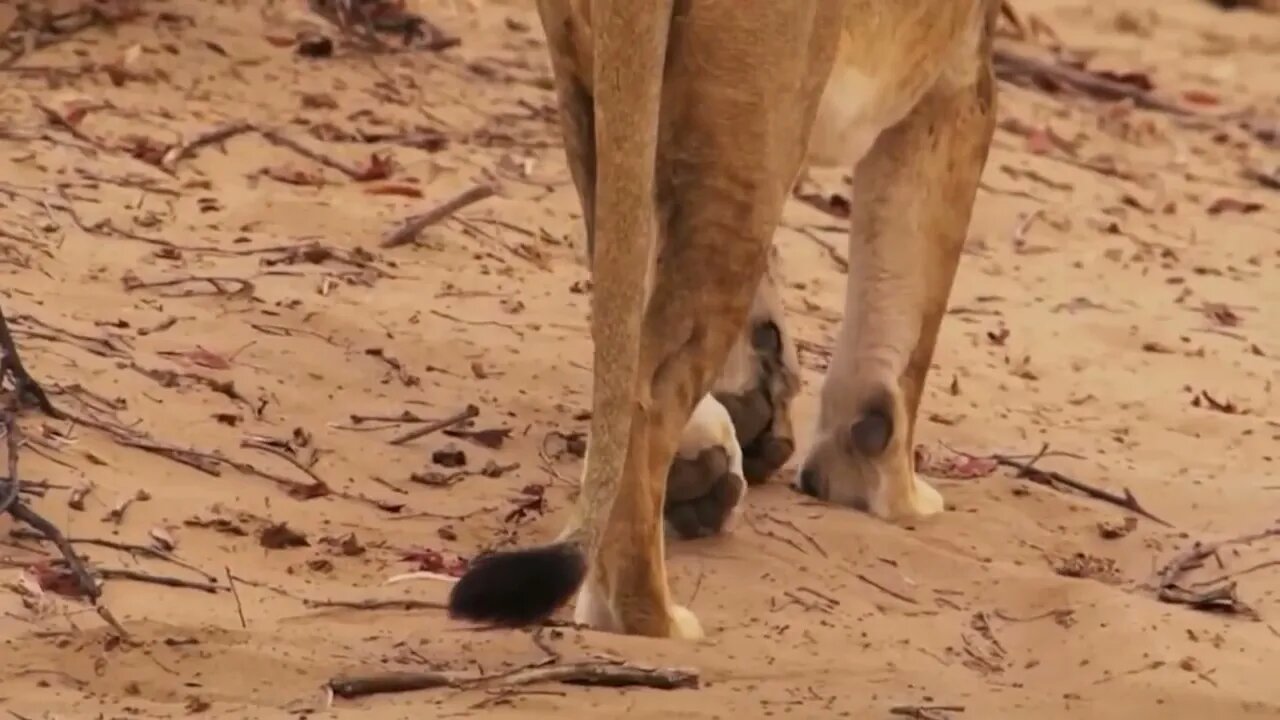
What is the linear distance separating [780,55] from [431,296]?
1.90 m

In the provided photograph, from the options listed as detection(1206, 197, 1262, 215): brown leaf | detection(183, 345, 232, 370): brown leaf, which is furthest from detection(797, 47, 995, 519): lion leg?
detection(1206, 197, 1262, 215): brown leaf

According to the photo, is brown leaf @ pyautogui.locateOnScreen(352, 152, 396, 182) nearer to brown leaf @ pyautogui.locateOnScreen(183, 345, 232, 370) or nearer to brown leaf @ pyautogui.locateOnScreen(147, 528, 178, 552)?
brown leaf @ pyautogui.locateOnScreen(183, 345, 232, 370)

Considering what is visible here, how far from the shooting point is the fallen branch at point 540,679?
2.66 m

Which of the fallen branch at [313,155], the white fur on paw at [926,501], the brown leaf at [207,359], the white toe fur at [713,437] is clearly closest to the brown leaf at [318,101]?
the fallen branch at [313,155]

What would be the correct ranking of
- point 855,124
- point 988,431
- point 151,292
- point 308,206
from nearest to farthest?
point 855,124 < point 151,292 < point 988,431 < point 308,206

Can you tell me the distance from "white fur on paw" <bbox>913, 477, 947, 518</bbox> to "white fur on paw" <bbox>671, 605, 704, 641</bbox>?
3.17 ft

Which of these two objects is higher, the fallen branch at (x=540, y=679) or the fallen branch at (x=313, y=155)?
the fallen branch at (x=540, y=679)

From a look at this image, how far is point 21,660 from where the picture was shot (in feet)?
8.66

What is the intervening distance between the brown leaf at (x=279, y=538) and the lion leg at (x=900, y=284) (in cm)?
114

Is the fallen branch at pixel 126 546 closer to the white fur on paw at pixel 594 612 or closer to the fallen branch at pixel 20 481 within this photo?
the fallen branch at pixel 20 481

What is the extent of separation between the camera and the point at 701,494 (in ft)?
12.0

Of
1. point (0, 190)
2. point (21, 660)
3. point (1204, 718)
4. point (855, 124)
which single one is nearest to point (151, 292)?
point (0, 190)

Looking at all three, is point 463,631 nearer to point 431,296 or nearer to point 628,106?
point 628,106

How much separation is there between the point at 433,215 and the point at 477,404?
116 cm
